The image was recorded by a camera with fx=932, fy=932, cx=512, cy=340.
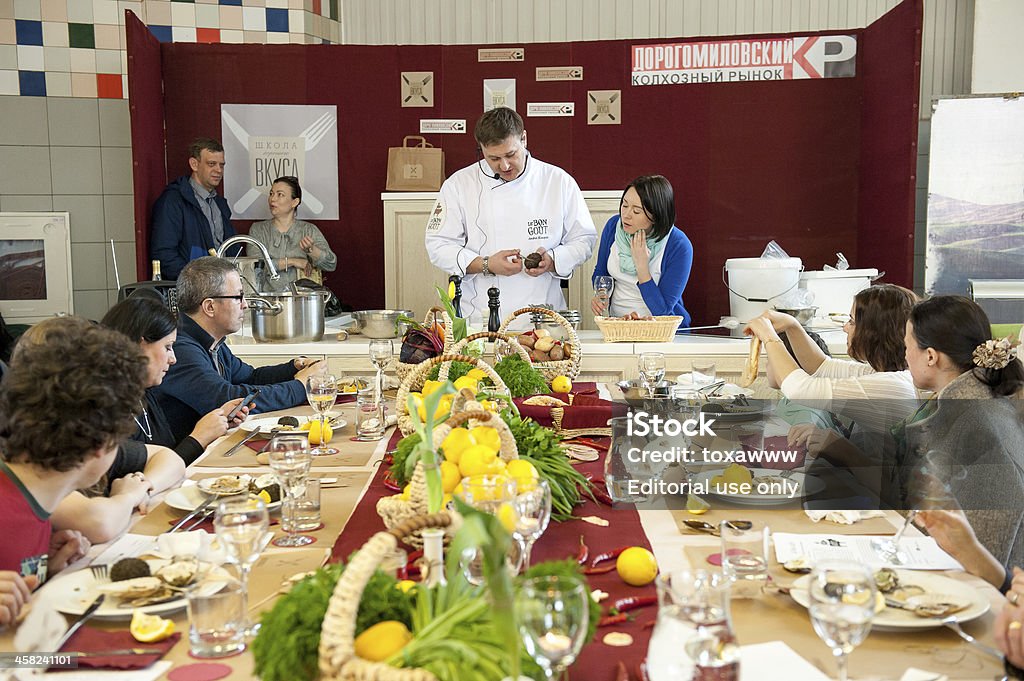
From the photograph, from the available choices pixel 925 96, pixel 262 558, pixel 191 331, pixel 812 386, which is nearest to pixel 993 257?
pixel 925 96

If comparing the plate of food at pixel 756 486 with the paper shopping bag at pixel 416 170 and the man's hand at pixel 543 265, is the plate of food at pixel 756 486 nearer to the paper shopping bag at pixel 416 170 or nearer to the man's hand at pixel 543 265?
the man's hand at pixel 543 265

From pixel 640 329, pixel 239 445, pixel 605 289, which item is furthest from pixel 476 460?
pixel 605 289

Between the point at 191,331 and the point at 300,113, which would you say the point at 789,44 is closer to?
the point at 300,113

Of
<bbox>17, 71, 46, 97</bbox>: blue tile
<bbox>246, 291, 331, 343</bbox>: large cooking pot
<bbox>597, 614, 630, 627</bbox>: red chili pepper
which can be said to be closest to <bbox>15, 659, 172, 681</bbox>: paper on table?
<bbox>597, 614, 630, 627</bbox>: red chili pepper

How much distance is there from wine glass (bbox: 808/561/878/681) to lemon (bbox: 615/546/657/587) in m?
0.32

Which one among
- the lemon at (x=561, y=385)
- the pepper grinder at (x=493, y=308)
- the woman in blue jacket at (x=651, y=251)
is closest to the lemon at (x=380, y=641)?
the lemon at (x=561, y=385)

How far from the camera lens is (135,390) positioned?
5.09 ft

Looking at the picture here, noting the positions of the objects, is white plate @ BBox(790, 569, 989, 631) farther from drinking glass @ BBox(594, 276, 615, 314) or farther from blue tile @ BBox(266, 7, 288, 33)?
blue tile @ BBox(266, 7, 288, 33)

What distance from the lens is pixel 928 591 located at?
1295 millimetres

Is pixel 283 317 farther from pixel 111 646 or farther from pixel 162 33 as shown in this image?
pixel 162 33

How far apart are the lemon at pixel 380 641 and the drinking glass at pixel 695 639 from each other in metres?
0.26

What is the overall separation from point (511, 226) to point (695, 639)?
351 cm

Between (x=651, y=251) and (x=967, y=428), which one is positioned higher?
(x=651, y=251)

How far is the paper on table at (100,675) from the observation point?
110 cm
